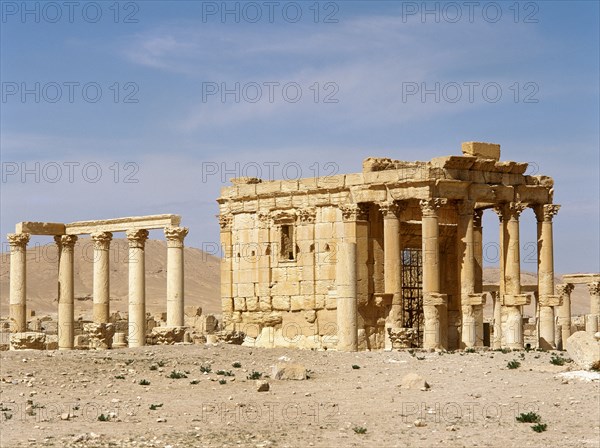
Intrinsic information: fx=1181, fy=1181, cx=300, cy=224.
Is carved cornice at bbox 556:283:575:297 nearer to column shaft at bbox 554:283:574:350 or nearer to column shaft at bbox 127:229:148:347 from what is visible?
column shaft at bbox 554:283:574:350

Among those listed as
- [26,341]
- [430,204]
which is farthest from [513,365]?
[26,341]

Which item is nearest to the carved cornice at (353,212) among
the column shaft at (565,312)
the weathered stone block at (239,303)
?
the weathered stone block at (239,303)

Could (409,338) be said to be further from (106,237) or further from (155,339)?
(106,237)

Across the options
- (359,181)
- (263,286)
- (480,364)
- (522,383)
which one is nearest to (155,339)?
(263,286)

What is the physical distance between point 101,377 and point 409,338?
11.5 metres

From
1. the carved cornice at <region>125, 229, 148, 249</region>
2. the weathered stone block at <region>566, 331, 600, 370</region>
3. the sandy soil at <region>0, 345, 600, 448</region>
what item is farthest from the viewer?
the carved cornice at <region>125, 229, 148, 249</region>

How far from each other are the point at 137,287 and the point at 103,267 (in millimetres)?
2150

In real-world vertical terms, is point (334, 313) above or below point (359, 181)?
below

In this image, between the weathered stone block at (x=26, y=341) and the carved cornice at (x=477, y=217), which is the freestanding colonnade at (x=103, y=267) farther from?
the carved cornice at (x=477, y=217)

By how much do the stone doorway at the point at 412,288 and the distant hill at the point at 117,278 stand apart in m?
50.6

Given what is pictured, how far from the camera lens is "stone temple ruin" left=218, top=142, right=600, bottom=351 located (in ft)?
124

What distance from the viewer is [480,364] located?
31.2 meters

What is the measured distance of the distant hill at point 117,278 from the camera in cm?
10500

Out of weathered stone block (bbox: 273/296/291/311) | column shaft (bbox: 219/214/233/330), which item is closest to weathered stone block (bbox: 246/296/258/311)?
weathered stone block (bbox: 273/296/291/311)
